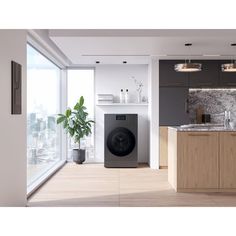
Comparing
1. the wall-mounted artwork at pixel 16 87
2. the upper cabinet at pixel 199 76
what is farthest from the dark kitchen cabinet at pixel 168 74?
the wall-mounted artwork at pixel 16 87

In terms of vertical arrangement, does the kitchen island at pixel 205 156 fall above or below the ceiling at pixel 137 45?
below

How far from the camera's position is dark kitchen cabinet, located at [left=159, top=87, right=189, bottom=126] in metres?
6.47

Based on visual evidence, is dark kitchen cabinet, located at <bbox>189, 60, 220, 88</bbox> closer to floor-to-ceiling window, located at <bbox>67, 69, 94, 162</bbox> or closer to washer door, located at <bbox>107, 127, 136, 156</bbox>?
washer door, located at <bbox>107, 127, 136, 156</bbox>

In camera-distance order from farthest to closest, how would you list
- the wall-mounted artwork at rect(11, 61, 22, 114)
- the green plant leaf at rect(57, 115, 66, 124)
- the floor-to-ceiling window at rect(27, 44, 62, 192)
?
the green plant leaf at rect(57, 115, 66, 124)
the floor-to-ceiling window at rect(27, 44, 62, 192)
the wall-mounted artwork at rect(11, 61, 22, 114)

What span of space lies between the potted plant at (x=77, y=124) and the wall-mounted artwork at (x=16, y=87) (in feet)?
10.9

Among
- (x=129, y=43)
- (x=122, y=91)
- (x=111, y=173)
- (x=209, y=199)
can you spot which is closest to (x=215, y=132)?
(x=209, y=199)

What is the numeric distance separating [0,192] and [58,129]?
170 inches

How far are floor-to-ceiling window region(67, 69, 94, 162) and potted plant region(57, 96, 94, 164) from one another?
1.16ft

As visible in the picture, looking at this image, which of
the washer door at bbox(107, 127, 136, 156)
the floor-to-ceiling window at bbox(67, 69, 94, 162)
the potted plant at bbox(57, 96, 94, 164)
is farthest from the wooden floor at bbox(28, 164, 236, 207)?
the floor-to-ceiling window at bbox(67, 69, 94, 162)

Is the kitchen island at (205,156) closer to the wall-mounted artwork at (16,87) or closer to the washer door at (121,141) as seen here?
the wall-mounted artwork at (16,87)

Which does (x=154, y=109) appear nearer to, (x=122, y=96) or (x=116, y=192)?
(x=122, y=96)

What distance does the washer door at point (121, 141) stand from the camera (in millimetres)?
6754

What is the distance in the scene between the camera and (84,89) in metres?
7.39
